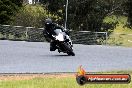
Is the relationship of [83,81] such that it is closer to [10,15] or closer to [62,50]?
[62,50]

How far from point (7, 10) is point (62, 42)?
25148mm

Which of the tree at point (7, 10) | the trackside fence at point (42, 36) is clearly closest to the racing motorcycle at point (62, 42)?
the trackside fence at point (42, 36)

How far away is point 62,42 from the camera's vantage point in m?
18.8

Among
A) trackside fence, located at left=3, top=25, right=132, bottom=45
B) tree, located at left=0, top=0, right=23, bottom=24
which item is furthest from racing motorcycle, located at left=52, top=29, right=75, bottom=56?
tree, located at left=0, top=0, right=23, bottom=24

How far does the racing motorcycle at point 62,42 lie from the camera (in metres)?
18.6

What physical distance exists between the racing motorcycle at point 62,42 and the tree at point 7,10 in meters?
23.6

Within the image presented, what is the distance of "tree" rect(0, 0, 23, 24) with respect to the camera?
139 feet

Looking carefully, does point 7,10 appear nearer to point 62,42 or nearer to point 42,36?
point 42,36

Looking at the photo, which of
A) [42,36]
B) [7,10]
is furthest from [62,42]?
[7,10]

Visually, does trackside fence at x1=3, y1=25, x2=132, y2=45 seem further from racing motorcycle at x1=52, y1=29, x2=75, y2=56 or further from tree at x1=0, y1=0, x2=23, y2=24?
tree at x1=0, y1=0, x2=23, y2=24

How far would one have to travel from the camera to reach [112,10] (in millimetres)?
52781

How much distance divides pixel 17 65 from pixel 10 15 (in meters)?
29.5

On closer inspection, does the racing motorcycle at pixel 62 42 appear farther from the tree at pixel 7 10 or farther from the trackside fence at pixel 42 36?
the tree at pixel 7 10

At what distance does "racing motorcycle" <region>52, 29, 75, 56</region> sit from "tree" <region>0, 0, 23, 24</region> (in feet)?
77.5
